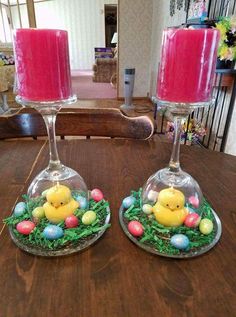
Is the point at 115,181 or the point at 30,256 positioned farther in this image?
the point at 115,181

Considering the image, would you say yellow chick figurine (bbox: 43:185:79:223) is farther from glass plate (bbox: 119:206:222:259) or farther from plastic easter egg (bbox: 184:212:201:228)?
plastic easter egg (bbox: 184:212:201:228)

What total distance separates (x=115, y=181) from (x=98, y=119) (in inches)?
17.8

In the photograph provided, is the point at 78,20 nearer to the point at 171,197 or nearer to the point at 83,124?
the point at 83,124

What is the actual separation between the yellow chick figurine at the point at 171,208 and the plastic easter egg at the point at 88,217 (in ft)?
0.42

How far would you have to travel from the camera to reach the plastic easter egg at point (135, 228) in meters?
0.47

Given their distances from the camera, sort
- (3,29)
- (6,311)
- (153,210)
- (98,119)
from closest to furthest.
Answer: (6,311) → (153,210) → (98,119) → (3,29)

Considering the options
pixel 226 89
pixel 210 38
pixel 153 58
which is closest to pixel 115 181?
pixel 210 38

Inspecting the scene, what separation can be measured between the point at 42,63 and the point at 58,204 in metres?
0.25

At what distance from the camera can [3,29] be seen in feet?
24.3

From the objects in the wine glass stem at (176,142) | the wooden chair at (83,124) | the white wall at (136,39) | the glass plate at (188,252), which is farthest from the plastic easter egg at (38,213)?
the white wall at (136,39)

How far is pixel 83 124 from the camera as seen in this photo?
1065 millimetres

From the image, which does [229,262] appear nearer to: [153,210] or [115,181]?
[153,210]

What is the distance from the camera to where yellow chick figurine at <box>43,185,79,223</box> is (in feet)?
1.53

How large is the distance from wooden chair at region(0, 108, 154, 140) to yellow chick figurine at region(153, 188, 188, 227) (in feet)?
1.83
